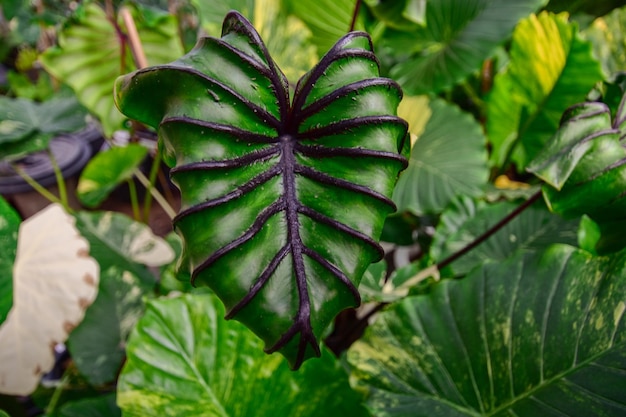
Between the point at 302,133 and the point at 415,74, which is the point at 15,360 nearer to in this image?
the point at 302,133

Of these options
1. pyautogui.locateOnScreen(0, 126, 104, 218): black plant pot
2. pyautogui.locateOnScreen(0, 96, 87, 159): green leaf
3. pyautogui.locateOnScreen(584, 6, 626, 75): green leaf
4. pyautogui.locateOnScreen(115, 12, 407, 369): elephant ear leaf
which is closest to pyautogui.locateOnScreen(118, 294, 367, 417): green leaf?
pyautogui.locateOnScreen(115, 12, 407, 369): elephant ear leaf

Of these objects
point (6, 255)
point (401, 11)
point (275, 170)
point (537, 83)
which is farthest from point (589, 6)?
point (6, 255)

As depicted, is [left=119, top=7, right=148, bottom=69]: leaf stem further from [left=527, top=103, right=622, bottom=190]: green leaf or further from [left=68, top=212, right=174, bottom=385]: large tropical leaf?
[left=527, top=103, right=622, bottom=190]: green leaf

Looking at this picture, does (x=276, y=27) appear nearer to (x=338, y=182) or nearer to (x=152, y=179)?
(x=152, y=179)

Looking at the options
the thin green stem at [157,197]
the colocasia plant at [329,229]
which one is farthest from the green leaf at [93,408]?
the thin green stem at [157,197]

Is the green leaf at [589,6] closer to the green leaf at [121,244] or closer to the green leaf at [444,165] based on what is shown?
the green leaf at [444,165]

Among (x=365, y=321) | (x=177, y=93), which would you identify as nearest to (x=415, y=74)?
(x=365, y=321)
